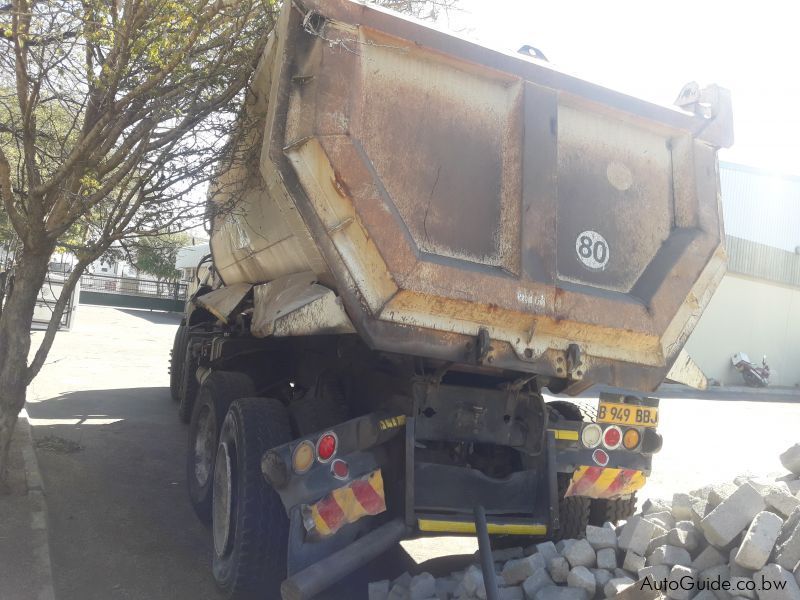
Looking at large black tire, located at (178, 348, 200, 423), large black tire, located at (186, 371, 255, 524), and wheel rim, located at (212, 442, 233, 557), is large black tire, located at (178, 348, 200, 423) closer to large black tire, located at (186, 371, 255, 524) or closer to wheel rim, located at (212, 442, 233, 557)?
large black tire, located at (186, 371, 255, 524)

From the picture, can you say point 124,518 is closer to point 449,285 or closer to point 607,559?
point 449,285

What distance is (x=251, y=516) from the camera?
394 cm

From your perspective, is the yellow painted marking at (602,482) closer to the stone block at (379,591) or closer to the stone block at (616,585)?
the stone block at (616,585)

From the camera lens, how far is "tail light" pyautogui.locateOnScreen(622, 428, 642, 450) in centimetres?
454

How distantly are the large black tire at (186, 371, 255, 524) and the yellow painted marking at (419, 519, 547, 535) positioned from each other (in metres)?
1.93

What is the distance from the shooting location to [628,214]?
4344mm

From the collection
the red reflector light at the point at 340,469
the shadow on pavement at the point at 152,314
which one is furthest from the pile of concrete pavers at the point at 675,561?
the shadow on pavement at the point at 152,314

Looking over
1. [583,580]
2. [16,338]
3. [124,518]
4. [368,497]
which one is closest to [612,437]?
[583,580]

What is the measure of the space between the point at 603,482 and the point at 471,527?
1.05m

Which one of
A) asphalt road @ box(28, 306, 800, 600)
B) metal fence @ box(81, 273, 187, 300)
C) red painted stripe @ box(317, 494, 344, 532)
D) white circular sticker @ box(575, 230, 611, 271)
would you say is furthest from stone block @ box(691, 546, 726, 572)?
metal fence @ box(81, 273, 187, 300)

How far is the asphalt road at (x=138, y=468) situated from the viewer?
4.47 m

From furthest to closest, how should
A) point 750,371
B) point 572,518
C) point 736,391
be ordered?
point 750,371, point 736,391, point 572,518

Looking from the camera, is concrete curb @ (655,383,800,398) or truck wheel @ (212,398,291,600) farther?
concrete curb @ (655,383,800,398)

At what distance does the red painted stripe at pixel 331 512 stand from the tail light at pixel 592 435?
1.60m
